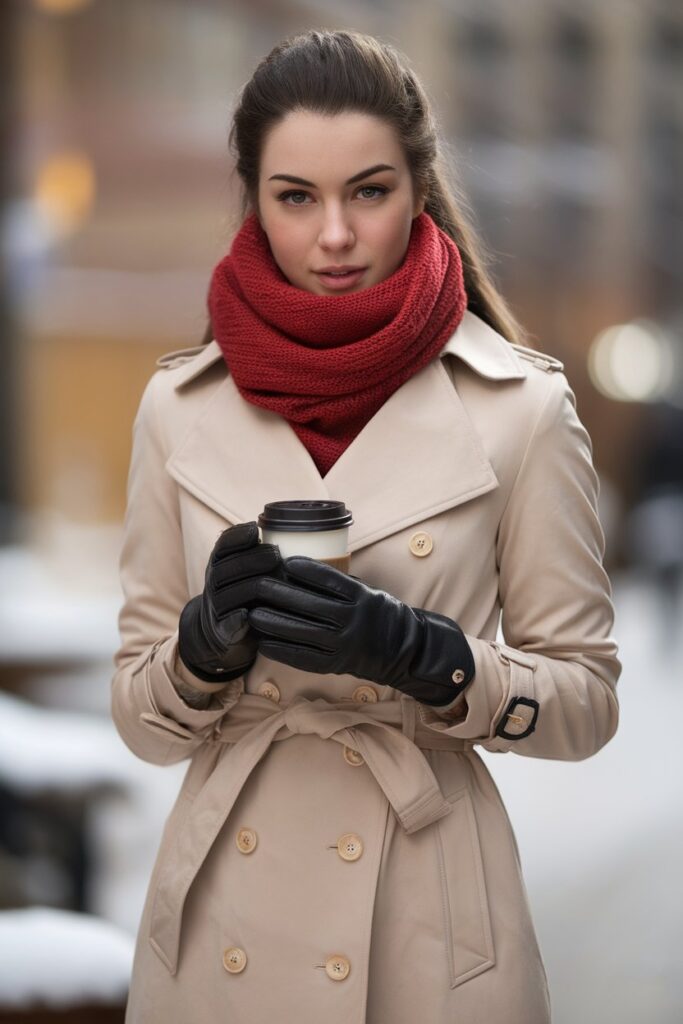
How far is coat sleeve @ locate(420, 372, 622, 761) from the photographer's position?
1819 millimetres

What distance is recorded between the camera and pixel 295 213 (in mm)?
1884

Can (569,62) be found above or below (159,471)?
above

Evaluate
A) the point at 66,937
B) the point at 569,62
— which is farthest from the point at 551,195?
the point at 66,937

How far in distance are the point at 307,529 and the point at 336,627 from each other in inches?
4.9

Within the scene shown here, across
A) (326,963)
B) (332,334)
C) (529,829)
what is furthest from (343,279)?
(529,829)

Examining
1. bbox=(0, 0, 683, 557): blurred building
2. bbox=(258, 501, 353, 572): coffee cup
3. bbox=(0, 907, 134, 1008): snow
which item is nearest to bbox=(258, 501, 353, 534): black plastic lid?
bbox=(258, 501, 353, 572): coffee cup

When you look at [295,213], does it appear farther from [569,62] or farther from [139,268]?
[569,62]

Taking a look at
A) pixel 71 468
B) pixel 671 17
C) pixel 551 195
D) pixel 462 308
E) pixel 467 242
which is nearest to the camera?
pixel 462 308

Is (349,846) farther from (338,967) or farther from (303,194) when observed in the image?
(303,194)

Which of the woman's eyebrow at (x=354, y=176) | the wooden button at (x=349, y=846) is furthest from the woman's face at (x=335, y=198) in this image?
the wooden button at (x=349, y=846)

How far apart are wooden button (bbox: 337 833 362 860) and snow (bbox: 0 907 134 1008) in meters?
1.21

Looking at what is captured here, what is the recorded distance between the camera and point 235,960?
1.83 metres

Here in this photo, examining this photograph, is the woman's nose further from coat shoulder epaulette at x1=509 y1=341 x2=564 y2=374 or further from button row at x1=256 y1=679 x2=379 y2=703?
button row at x1=256 y1=679 x2=379 y2=703

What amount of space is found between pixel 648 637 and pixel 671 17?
7969 millimetres
